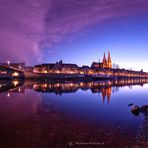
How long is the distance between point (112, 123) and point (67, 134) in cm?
549

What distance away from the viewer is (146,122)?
1942 centimetres

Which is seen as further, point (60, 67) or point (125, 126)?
point (60, 67)

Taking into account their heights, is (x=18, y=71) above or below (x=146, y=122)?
above

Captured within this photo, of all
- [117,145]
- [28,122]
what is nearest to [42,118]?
[28,122]

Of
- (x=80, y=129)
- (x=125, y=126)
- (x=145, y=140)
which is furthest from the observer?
(x=125, y=126)

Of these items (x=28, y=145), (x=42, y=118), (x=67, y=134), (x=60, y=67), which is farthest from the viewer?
(x=60, y=67)

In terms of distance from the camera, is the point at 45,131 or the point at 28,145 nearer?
the point at 28,145

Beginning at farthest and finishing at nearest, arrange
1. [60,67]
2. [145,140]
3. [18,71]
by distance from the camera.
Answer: [60,67], [18,71], [145,140]

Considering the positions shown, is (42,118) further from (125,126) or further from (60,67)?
(60,67)

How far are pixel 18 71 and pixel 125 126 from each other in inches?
4542

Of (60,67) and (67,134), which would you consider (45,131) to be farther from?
(60,67)

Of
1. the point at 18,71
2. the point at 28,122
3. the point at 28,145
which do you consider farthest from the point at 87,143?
the point at 18,71

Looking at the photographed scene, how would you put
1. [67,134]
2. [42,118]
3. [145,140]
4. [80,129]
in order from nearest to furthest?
[145,140], [67,134], [80,129], [42,118]

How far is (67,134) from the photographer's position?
15.4 meters
